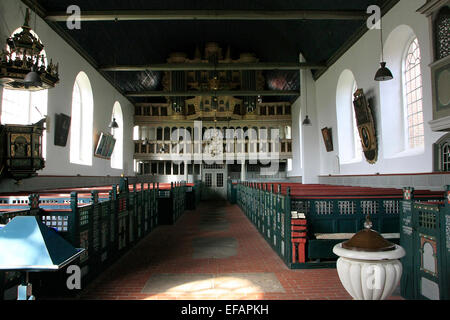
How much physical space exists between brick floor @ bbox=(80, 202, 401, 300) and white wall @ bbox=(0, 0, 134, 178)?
5.22m

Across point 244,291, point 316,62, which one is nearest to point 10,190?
point 244,291

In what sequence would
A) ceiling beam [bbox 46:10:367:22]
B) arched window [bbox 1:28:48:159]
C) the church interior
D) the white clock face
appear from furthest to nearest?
ceiling beam [bbox 46:10:367:22] → arched window [bbox 1:28:48:159] → the white clock face → the church interior

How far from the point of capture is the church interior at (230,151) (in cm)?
341

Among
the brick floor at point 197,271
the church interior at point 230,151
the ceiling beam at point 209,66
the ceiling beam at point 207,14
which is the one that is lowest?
the brick floor at point 197,271

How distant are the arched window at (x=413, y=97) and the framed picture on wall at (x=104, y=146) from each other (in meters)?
11.3

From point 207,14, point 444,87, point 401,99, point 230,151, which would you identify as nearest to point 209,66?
point 207,14

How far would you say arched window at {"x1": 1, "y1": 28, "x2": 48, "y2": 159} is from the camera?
8133mm

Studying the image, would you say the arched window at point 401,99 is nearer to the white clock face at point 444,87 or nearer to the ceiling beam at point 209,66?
the white clock face at point 444,87

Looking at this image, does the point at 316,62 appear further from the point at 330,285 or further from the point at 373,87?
the point at 330,285

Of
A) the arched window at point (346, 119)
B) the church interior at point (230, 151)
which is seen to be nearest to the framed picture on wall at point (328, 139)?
the church interior at point (230, 151)

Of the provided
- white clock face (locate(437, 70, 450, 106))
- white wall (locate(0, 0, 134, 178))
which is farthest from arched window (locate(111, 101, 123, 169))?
white clock face (locate(437, 70, 450, 106))

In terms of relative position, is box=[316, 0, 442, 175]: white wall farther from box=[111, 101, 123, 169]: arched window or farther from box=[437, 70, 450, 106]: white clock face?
box=[111, 101, 123, 169]: arched window

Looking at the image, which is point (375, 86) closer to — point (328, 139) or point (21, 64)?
point (328, 139)

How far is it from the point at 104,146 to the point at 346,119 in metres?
10.1
